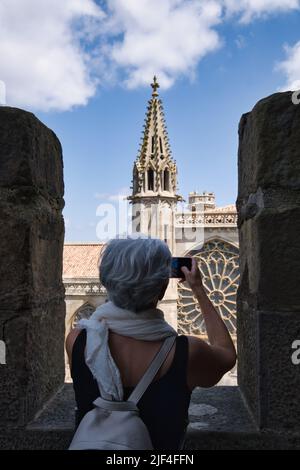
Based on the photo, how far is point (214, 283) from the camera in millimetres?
19531

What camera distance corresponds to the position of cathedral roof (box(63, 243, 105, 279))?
58.6 feet

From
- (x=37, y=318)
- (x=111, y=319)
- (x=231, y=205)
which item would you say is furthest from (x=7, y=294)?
(x=231, y=205)

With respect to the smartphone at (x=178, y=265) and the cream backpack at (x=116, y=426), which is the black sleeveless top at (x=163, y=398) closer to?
the cream backpack at (x=116, y=426)

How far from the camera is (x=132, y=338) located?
35.6 inches

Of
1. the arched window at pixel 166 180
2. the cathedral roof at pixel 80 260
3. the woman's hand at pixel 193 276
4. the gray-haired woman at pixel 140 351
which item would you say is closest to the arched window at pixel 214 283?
the arched window at pixel 166 180

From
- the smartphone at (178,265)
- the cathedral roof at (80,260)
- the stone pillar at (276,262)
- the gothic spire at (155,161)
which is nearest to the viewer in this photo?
the smartphone at (178,265)

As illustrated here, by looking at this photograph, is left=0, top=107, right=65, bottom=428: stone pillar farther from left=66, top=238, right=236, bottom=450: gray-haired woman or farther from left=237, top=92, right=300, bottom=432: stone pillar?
left=237, top=92, right=300, bottom=432: stone pillar

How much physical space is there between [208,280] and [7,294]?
61.0 feet

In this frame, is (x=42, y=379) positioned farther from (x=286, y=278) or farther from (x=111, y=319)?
(x=286, y=278)

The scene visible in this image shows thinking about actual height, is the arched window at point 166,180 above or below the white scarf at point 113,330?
above

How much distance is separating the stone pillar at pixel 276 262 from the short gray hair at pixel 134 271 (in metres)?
0.35

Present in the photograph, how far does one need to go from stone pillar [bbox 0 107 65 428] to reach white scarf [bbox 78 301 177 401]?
0.36m

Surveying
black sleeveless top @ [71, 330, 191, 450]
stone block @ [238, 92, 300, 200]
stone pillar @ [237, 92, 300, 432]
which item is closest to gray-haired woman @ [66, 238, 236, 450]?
black sleeveless top @ [71, 330, 191, 450]

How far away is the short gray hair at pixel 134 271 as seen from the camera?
895 mm
